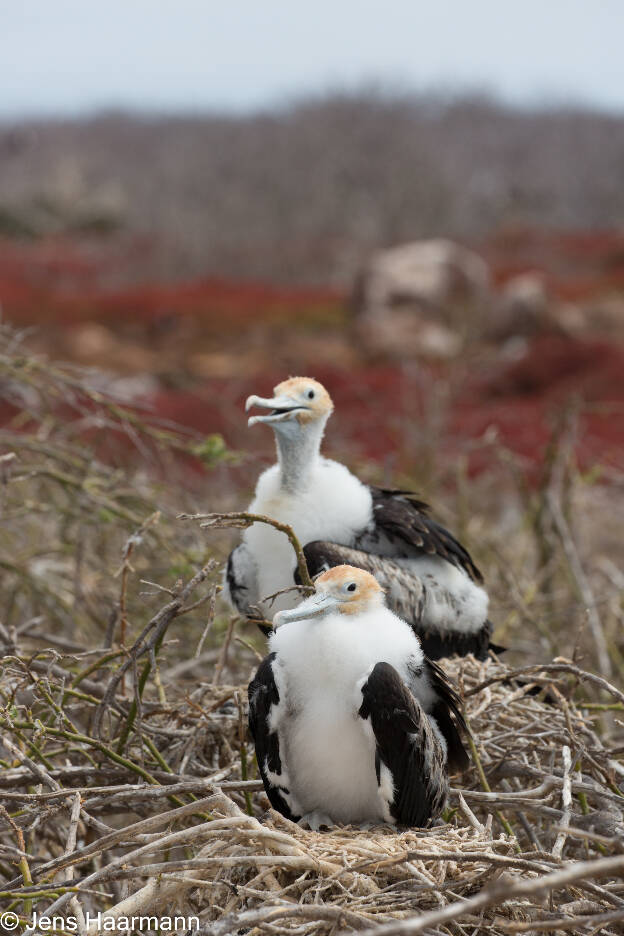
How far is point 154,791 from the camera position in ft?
6.08

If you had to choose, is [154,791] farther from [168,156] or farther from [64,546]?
[168,156]

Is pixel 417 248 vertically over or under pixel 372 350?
over

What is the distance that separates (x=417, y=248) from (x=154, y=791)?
62.3 ft

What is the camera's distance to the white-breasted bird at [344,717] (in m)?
1.90

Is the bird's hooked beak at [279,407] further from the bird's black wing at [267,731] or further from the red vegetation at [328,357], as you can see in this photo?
the red vegetation at [328,357]

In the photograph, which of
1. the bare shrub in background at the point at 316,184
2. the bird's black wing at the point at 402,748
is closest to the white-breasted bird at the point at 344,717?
the bird's black wing at the point at 402,748

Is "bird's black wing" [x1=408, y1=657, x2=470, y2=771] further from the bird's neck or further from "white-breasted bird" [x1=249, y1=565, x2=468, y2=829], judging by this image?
the bird's neck

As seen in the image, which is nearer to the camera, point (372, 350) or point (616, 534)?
point (616, 534)

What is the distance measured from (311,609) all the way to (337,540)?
0.55m

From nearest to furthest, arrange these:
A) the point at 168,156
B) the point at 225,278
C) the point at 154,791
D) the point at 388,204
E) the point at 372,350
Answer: the point at 154,791 → the point at 372,350 → the point at 225,278 → the point at 388,204 → the point at 168,156

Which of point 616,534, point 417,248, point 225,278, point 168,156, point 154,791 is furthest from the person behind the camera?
point 168,156

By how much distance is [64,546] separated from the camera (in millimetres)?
3646

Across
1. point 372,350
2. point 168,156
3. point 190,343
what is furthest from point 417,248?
point 168,156

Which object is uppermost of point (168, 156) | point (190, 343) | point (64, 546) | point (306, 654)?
point (168, 156)
